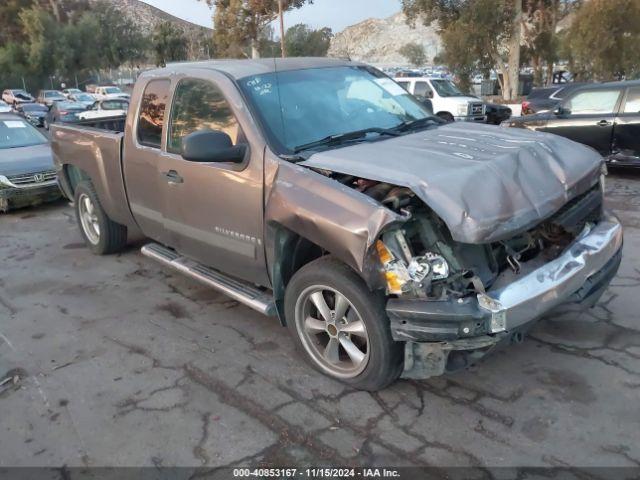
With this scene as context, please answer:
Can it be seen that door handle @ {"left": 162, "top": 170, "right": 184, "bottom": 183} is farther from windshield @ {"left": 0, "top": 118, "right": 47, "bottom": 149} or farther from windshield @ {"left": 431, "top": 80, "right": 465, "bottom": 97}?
windshield @ {"left": 431, "top": 80, "right": 465, "bottom": 97}

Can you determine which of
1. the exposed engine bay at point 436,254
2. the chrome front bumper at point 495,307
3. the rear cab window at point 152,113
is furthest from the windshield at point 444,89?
the chrome front bumper at point 495,307

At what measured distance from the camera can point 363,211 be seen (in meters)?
2.96

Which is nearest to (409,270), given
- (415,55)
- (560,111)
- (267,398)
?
(267,398)

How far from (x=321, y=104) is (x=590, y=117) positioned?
272 inches

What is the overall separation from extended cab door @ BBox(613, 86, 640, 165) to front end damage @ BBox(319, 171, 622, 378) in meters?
6.23

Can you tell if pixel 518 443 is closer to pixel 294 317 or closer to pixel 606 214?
pixel 294 317

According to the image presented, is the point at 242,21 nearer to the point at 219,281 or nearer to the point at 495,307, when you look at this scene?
the point at 219,281

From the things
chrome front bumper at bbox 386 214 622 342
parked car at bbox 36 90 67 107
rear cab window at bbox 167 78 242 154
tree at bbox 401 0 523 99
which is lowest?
chrome front bumper at bbox 386 214 622 342

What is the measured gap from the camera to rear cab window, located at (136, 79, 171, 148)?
461 cm

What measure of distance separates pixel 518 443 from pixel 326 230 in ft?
4.97

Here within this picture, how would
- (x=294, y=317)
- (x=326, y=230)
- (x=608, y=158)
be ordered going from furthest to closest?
(x=608, y=158)
(x=294, y=317)
(x=326, y=230)

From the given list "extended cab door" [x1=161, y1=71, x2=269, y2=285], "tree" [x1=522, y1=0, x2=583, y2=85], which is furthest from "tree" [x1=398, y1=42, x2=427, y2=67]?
"extended cab door" [x1=161, y1=71, x2=269, y2=285]

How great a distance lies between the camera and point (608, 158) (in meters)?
9.02

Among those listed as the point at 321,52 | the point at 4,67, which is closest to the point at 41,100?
the point at 4,67
